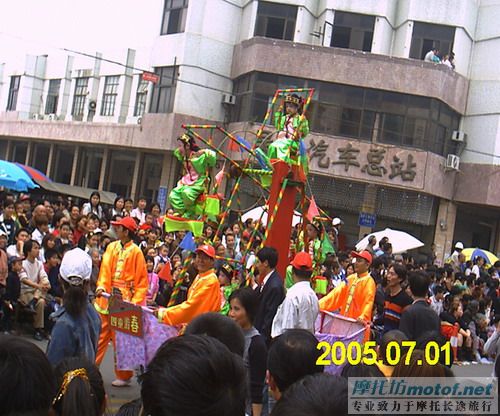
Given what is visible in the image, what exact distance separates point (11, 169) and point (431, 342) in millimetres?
14243

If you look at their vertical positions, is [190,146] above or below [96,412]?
above

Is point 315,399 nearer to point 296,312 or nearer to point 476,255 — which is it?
point 296,312

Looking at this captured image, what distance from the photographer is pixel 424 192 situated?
20938 millimetres

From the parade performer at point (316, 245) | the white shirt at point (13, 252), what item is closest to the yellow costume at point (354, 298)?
the parade performer at point (316, 245)

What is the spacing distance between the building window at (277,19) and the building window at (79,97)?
9.33m

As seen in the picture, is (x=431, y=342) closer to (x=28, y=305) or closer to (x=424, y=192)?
(x=28, y=305)

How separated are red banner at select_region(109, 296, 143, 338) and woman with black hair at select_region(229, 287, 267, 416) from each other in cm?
163

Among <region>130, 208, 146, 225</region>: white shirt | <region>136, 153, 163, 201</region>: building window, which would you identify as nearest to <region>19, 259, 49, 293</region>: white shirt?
<region>130, 208, 146, 225</region>: white shirt

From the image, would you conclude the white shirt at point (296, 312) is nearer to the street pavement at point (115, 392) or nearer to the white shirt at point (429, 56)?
the street pavement at point (115, 392)

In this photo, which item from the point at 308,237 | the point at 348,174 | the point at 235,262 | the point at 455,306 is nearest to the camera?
the point at 235,262

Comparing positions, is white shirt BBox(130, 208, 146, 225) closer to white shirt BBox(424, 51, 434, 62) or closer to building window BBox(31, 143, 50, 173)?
white shirt BBox(424, 51, 434, 62)

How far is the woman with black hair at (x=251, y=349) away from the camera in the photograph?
3.93 metres

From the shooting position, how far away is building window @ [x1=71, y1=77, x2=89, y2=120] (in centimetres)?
2798

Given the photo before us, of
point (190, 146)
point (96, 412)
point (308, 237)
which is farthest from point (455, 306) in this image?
point (96, 412)
